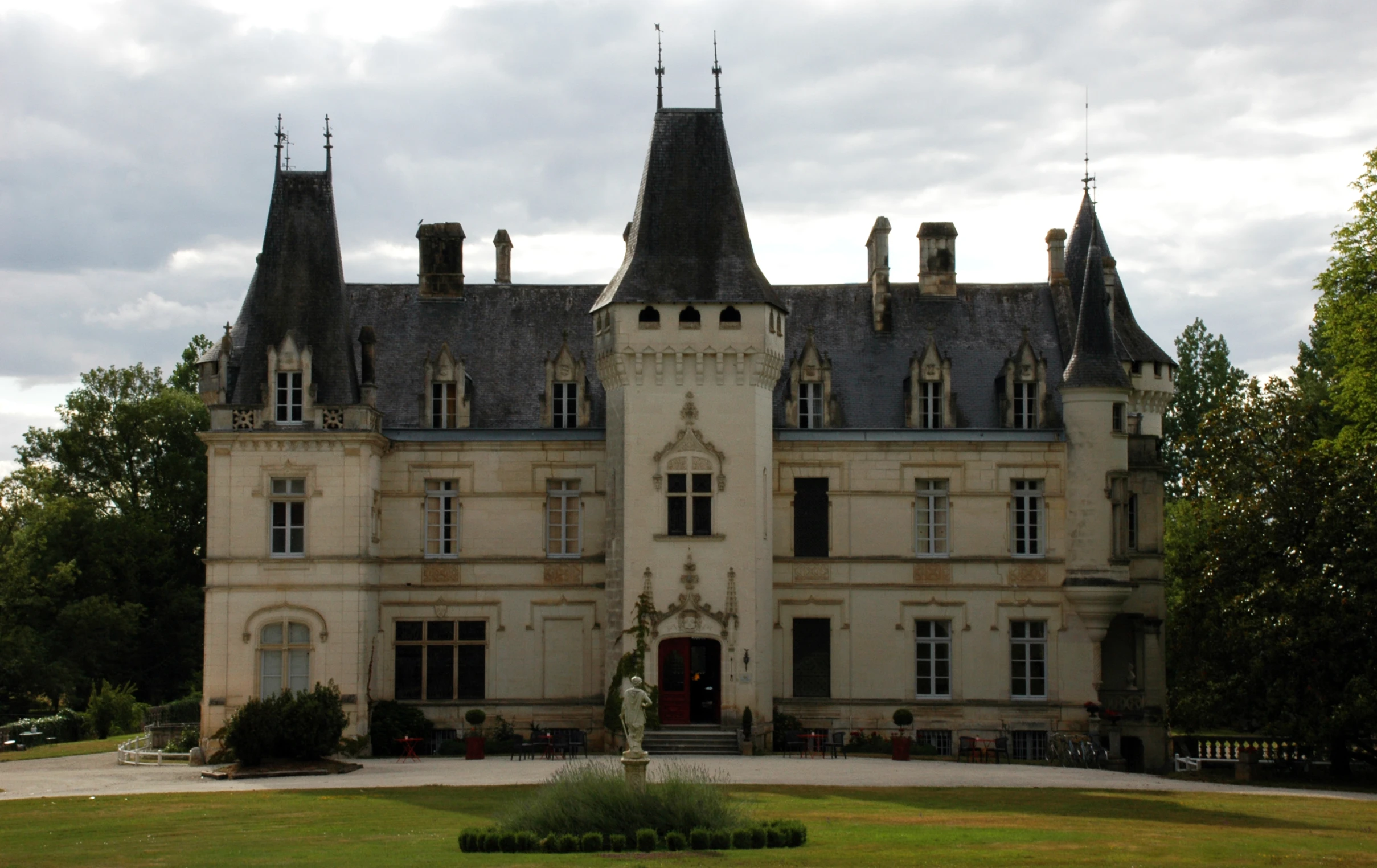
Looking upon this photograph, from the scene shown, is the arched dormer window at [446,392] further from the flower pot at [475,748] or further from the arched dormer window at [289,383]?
the flower pot at [475,748]

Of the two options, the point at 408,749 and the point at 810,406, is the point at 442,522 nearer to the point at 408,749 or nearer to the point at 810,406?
the point at 408,749

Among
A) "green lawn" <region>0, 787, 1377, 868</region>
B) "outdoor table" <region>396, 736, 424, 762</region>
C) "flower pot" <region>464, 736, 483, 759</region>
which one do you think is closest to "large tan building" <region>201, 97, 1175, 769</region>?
"outdoor table" <region>396, 736, 424, 762</region>

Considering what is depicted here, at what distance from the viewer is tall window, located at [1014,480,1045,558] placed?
131ft

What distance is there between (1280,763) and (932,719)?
7.87 metres

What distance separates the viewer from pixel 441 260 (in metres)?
43.0

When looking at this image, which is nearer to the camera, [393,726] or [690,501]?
[690,501]

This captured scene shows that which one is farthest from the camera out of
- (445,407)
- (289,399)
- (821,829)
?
(445,407)

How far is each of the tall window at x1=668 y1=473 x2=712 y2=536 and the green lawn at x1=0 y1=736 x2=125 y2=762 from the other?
15.4 meters

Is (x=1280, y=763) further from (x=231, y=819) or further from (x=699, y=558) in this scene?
(x=231, y=819)

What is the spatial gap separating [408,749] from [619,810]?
55.3 ft

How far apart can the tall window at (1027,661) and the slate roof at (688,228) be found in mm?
9970

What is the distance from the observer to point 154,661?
197ft

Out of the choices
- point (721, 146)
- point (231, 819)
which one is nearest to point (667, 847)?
point (231, 819)

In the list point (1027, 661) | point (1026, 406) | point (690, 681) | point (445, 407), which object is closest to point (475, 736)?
point (690, 681)
